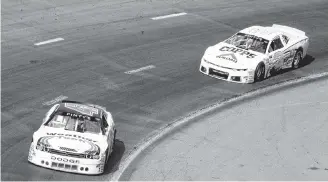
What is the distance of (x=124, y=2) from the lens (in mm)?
34344

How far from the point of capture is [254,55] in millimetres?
27094

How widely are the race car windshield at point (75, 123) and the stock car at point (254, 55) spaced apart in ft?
25.4

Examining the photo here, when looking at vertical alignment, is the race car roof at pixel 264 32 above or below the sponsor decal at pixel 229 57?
above

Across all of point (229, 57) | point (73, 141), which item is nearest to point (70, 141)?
point (73, 141)

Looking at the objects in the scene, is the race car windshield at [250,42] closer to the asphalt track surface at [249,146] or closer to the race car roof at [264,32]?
the race car roof at [264,32]

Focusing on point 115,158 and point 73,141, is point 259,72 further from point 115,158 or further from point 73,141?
point 73,141

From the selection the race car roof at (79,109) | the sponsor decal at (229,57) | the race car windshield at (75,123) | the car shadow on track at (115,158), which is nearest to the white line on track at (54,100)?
the car shadow on track at (115,158)

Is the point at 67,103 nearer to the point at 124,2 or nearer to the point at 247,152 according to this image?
the point at 247,152

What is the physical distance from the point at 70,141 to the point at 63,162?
57 cm

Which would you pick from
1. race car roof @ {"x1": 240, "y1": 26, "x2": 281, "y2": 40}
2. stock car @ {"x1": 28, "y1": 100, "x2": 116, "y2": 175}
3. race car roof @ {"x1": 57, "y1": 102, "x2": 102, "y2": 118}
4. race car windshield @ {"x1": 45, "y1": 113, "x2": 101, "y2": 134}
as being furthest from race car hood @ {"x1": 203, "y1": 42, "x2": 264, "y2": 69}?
race car windshield @ {"x1": 45, "y1": 113, "x2": 101, "y2": 134}

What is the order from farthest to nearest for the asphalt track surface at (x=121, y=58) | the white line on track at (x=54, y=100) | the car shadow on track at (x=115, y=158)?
the white line on track at (x=54, y=100), the asphalt track surface at (x=121, y=58), the car shadow on track at (x=115, y=158)

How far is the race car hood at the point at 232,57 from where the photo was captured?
26641mm

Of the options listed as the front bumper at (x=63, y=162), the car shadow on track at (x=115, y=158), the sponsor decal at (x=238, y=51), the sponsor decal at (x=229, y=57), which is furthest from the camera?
the sponsor decal at (x=238, y=51)

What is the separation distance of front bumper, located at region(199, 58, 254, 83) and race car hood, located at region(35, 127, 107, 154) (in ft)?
26.4
